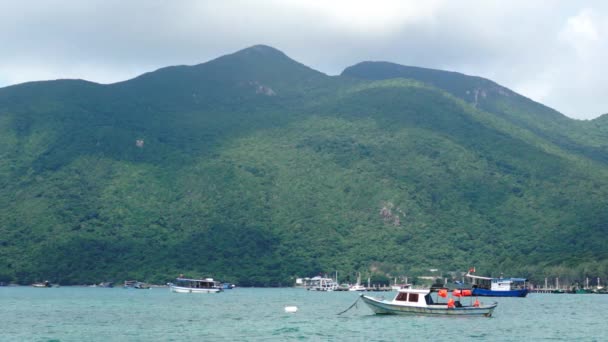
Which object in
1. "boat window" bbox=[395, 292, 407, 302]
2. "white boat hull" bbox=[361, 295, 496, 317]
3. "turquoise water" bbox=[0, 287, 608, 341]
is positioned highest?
"boat window" bbox=[395, 292, 407, 302]

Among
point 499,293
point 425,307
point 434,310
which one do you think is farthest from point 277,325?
point 499,293

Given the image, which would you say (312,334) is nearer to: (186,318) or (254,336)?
(254,336)

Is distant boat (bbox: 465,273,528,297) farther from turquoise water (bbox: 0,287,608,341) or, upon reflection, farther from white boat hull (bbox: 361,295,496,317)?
white boat hull (bbox: 361,295,496,317)

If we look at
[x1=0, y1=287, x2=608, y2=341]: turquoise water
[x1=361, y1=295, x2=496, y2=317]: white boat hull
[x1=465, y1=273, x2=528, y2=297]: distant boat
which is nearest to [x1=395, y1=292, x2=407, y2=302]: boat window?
[x1=361, y1=295, x2=496, y2=317]: white boat hull

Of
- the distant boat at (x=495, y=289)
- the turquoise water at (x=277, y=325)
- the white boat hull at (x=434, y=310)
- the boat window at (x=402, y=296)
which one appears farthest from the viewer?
the distant boat at (x=495, y=289)

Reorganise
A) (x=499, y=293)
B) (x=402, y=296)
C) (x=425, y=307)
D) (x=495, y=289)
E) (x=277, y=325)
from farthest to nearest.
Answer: (x=495, y=289)
(x=499, y=293)
(x=402, y=296)
(x=425, y=307)
(x=277, y=325)

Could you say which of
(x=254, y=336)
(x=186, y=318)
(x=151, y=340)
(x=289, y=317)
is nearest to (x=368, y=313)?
(x=289, y=317)

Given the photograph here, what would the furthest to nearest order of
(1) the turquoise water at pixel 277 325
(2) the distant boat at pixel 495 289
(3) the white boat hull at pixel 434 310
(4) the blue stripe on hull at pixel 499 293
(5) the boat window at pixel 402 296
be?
(2) the distant boat at pixel 495 289 < (4) the blue stripe on hull at pixel 499 293 < (5) the boat window at pixel 402 296 < (3) the white boat hull at pixel 434 310 < (1) the turquoise water at pixel 277 325

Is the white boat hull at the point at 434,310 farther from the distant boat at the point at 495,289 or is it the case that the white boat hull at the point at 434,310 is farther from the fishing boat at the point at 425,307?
the distant boat at the point at 495,289

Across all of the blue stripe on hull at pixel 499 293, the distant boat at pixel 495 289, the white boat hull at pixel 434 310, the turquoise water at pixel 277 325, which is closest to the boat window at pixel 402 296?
the white boat hull at pixel 434 310

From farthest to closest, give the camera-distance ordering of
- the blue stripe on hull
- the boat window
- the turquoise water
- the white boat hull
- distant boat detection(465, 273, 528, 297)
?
distant boat detection(465, 273, 528, 297)
the blue stripe on hull
the boat window
the white boat hull
the turquoise water

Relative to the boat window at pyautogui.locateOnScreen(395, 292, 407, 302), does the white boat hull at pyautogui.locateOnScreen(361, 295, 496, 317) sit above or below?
below

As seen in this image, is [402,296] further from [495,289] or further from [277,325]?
[495,289]

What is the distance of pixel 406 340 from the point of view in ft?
254
